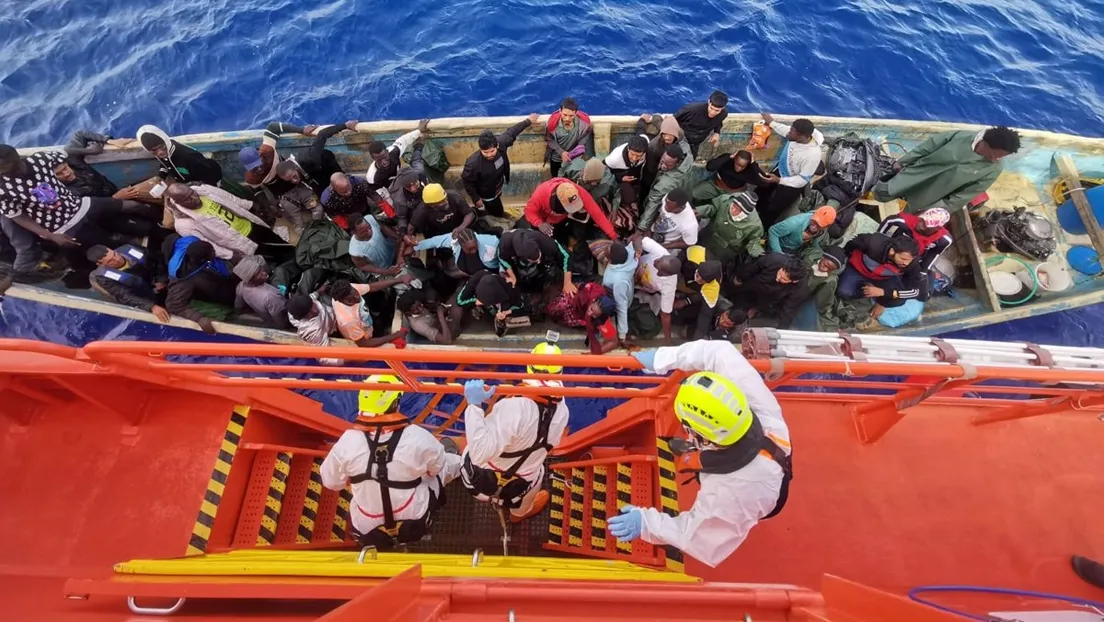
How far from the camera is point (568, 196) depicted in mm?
5809

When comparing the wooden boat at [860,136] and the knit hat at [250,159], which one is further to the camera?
the wooden boat at [860,136]

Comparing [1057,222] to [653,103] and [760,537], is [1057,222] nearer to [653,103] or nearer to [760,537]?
[653,103]

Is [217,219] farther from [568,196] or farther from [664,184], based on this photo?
[664,184]

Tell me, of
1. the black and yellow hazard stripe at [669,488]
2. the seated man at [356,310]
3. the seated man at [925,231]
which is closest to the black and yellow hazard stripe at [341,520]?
the seated man at [356,310]

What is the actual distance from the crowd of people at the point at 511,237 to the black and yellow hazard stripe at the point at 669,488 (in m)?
1.75

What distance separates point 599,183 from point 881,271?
347cm

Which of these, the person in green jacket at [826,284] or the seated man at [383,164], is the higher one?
the seated man at [383,164]

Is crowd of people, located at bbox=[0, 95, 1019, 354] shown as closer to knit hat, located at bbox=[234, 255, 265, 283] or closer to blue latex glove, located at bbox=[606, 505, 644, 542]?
knit hat, located at bbox=[234, 255, 265, 283]

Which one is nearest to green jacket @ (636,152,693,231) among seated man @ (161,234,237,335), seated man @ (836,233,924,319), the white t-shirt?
the white t-shirt

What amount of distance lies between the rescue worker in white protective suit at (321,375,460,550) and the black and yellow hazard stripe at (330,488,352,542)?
0.88m

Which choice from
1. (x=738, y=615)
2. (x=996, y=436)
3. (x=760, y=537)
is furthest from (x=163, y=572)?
(x=996, y=436)

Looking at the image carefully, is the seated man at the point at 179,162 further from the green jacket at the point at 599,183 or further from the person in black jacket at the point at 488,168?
the green jacket at the point at 599,183

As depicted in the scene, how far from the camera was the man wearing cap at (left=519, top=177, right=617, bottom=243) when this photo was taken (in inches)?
232

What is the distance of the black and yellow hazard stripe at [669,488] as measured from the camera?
4.06m
